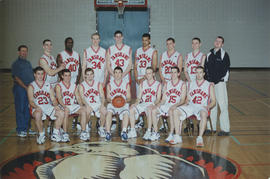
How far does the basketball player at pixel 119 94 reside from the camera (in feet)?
19.5

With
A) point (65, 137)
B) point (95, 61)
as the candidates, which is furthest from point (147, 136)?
point (95, 61)

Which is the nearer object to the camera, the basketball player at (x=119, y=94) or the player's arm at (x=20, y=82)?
the basketball player at (x=119, y=94)

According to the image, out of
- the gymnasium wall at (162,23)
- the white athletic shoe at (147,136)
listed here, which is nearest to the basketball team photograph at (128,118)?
the white athletic shoe at (147,136)

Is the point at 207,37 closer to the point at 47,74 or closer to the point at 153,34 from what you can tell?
the point at 153,34

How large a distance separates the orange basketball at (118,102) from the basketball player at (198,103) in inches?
35.6

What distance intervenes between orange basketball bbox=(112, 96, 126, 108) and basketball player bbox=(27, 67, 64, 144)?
0.87 metres

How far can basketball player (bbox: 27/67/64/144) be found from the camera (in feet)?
18.9

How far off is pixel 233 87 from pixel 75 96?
6842 mm

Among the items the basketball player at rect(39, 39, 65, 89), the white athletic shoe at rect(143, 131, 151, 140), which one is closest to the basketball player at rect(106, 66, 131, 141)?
the white athletic shoe at rect(143, 131, 151, 140)

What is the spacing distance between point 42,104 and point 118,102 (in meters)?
1.26

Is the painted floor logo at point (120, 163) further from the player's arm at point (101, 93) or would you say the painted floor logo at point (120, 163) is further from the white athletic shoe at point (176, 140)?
the player's arm at point (101, 93)

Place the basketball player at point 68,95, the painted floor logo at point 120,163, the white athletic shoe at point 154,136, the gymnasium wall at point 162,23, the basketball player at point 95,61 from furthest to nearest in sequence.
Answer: the gymnasium wall at point 162,23 < the basketball player at point 95,61 < the basketball player at point 68,95 < the white athletic shoe at point 154,136 < the painted floor logo at point 120,163

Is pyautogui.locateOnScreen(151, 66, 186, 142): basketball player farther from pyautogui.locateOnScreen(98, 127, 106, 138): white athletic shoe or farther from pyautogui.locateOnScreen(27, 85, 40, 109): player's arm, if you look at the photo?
pyautogui.locateOnScreen(27, 85, 40, 109): player's arm

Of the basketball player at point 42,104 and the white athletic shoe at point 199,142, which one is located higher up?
the basketball player at point 42,104
